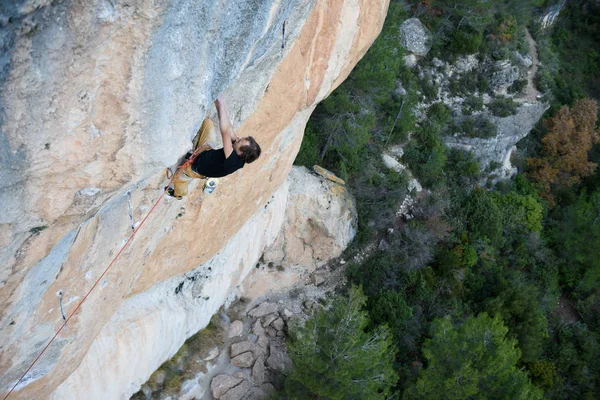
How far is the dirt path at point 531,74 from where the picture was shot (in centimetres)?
2112

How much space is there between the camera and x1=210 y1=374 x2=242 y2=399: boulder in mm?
10922

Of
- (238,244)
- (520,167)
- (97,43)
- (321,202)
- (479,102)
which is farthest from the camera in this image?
(520,167)

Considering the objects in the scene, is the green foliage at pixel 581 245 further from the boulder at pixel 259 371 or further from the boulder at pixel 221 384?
the boulder at pixel 221 384

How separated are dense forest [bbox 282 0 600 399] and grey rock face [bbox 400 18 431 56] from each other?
68 centimetres

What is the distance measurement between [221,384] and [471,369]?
20.2 feet

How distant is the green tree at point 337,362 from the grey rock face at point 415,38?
486 inches

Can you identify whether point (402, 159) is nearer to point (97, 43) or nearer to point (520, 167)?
point (520, 167)

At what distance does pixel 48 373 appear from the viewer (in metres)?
5.79

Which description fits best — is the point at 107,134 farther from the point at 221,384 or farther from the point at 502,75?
the point at 502,75

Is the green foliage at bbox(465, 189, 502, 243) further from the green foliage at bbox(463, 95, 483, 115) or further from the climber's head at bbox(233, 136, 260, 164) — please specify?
the climber's head at bbox(233, 136, 260, 164)

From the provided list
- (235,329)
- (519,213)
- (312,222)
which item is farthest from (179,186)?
(519,213)

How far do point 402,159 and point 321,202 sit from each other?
5.40 m

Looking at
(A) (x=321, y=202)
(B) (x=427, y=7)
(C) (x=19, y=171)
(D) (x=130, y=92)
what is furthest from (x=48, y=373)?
(B) (x=427, y=7)

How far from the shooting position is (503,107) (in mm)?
19953
